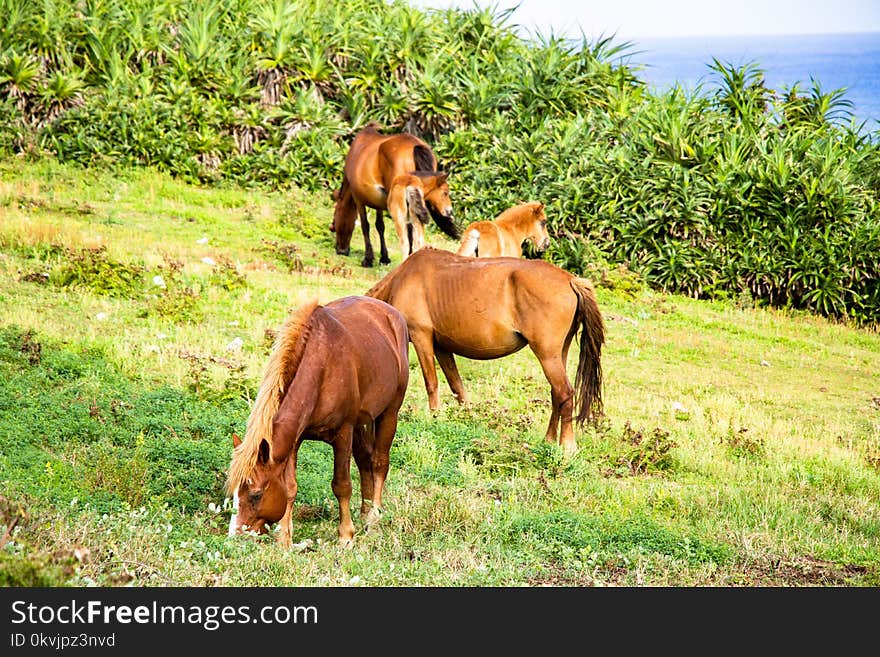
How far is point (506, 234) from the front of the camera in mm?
14039

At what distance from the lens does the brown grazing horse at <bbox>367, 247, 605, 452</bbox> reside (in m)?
10.3

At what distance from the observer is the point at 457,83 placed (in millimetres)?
24453

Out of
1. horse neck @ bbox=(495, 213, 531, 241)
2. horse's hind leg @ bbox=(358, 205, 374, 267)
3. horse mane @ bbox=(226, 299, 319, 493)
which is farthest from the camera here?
horse's hind leg @ bbox=(358, 205, 374, 267)

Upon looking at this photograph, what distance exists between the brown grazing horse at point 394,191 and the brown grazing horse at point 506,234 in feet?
6.86

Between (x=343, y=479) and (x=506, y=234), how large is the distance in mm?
7261

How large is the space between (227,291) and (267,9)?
483 inches

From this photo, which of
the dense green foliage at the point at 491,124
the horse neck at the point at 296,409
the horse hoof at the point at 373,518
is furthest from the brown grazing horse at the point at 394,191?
the horse neck at the point at 296,409

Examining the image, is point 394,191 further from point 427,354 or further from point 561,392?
point 561,392

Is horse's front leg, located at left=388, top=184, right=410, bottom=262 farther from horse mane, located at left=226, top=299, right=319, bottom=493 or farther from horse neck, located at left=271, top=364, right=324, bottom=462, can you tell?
horse neck, located at left=271, top=364, right=324, bottom=462

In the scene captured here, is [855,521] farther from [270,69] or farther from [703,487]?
[270,69]

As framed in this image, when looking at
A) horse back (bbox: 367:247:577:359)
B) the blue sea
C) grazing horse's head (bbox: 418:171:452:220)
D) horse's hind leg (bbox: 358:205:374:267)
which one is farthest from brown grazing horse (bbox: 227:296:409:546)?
the blue sea

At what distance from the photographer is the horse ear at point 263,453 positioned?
636 centimetres

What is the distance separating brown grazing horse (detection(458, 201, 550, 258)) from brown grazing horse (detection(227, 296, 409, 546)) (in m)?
5.45

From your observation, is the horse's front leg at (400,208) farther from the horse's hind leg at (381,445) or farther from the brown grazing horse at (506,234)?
the horse's hind leg at (381,445)
